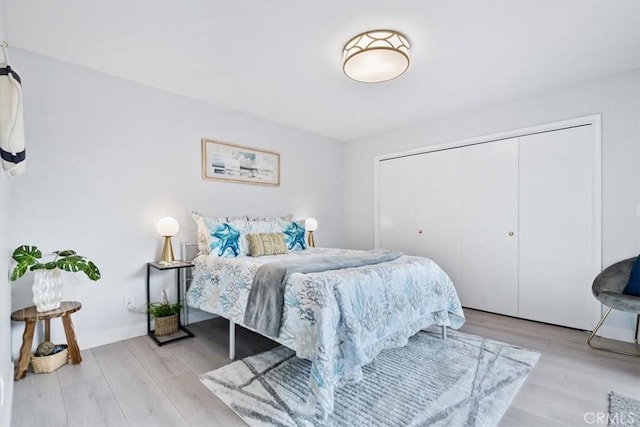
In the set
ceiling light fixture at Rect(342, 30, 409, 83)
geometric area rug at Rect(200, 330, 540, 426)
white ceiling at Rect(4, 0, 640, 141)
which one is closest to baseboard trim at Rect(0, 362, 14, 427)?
geometric area rug at Rect(200, 330, 540, 426)

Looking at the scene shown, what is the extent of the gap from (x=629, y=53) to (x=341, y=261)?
2.84 metres

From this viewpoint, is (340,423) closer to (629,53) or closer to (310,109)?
(310,109)

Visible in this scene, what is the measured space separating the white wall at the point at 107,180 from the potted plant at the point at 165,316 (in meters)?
0.18

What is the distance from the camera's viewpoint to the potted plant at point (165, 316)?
110 inches

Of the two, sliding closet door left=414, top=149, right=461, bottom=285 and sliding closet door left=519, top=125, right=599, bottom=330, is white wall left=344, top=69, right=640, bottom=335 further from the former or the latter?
sliding closet door left=414, top=149, right=461, bottom=285

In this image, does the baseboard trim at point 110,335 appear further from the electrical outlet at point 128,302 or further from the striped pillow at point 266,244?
the striped pillow at point 266,244

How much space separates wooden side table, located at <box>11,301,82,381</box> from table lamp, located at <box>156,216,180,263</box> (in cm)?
76

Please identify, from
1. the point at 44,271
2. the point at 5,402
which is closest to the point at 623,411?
the point at 5,402

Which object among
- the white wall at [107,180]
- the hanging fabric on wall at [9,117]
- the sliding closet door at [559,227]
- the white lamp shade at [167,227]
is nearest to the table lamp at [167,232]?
the white lamp shade at [167,227]

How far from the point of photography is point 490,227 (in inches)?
139

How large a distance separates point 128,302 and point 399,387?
2.45 metres

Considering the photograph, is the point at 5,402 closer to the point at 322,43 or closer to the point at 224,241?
the point at 224,241

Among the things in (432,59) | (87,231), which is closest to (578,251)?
(432,59)

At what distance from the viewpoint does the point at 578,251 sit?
2988mm
